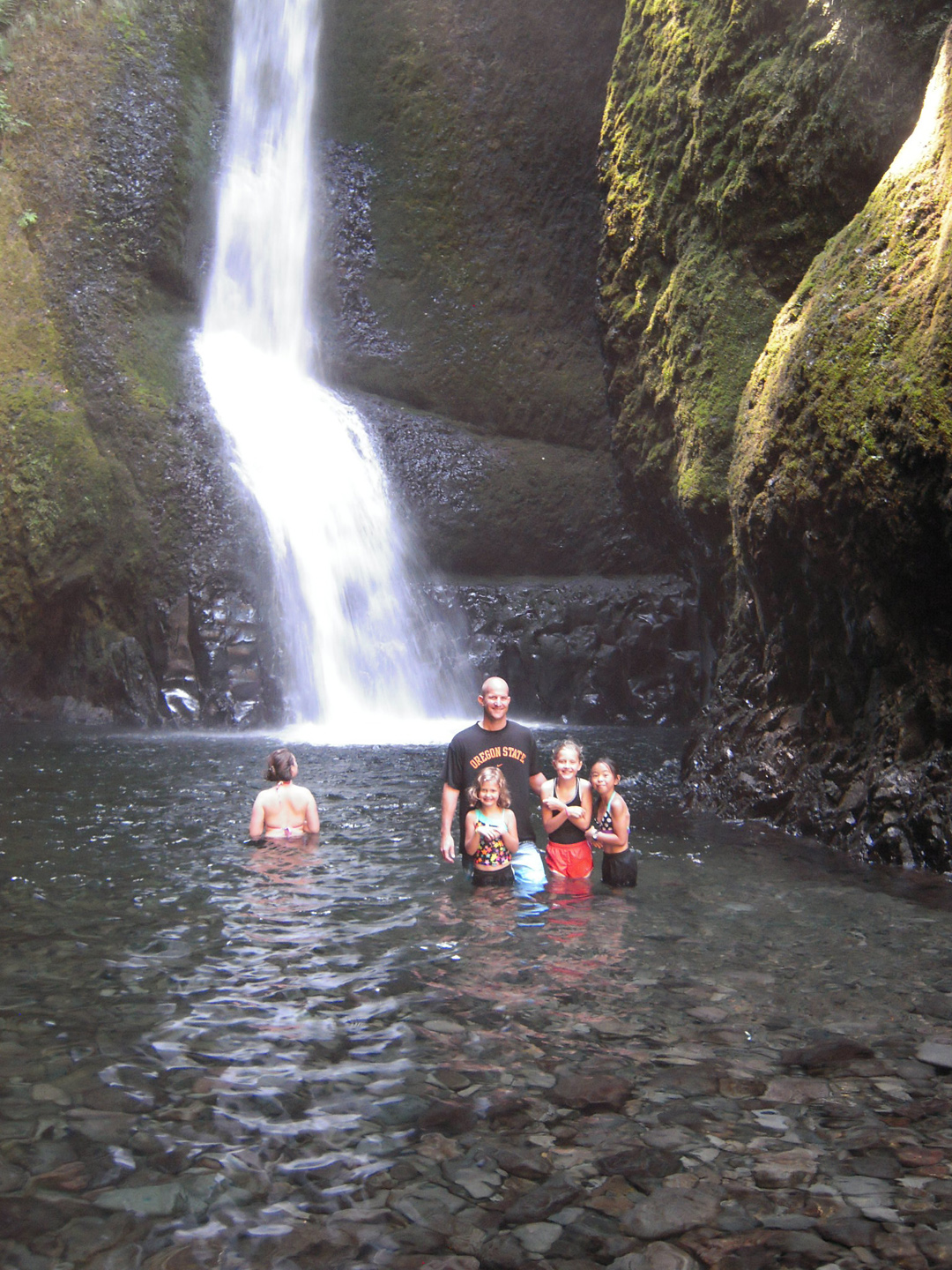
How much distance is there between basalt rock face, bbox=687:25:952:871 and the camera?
7598 mm

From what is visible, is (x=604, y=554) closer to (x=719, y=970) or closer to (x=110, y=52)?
(x=110, y=52)

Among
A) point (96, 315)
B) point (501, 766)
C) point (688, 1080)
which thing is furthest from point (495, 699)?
point (96, 315)

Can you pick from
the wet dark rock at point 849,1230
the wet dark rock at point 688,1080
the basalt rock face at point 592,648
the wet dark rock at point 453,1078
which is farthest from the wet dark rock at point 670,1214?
the basalt rock face at point 592,648

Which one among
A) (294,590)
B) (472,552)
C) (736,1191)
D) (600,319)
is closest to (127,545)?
(294,590)

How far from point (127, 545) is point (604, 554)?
9.43 m

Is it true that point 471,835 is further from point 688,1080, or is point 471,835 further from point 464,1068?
point 688,1080

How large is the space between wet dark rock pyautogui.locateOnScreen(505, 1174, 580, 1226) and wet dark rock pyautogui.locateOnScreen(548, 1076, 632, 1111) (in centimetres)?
51

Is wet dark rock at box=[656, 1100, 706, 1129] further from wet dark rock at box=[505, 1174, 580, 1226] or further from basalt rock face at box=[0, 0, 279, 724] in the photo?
basalt rock face at box=[0, 0, 279, 724]

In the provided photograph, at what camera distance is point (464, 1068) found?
4.07m

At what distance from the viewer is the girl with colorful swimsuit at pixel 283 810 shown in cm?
830

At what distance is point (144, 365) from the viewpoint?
66.2 feet

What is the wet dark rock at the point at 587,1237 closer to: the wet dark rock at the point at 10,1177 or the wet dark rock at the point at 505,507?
the wet dark rock at the point at 10,1177

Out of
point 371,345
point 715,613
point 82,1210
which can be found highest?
point 371,345

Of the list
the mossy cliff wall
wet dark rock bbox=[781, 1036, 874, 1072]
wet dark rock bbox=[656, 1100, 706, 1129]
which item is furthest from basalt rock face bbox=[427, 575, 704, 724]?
wet dark rock bbox=[656, 1100, 706, 1129]
